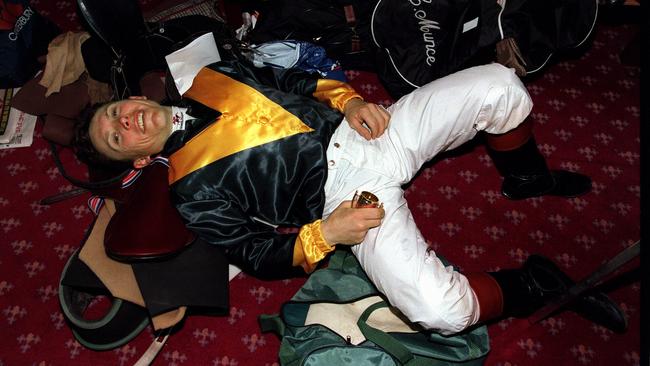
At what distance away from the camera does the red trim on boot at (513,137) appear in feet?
6.08

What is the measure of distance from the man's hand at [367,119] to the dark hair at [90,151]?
32.1 inches

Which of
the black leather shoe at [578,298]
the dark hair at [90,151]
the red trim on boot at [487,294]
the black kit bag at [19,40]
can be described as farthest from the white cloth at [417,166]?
the black kit bag at [19,40]

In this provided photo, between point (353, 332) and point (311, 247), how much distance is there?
1.15ft

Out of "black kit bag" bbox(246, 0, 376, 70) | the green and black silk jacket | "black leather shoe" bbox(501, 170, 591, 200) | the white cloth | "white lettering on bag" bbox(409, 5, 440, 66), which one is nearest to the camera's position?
the white cloth

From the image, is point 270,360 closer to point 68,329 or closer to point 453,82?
point 68,329

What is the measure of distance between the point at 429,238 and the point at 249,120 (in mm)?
884

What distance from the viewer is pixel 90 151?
1.90 meters

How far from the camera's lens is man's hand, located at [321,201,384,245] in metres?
1.62

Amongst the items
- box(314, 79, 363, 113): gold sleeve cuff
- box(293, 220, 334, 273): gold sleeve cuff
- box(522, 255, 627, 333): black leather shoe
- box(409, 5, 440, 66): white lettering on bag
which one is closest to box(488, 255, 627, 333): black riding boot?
box(522, 255, 627, 333): black leather shoe

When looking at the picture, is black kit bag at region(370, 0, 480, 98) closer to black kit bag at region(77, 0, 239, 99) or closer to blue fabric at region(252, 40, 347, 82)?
blue fabric at region(252, 40, 347, 82)

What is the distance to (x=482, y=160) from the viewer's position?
2279 mm

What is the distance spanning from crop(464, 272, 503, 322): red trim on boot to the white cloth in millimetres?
29

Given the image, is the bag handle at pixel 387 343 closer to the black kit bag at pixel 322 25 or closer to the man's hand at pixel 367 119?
the man's hand at pixel 367 119

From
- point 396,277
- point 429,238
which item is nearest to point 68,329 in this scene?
point 396,277
